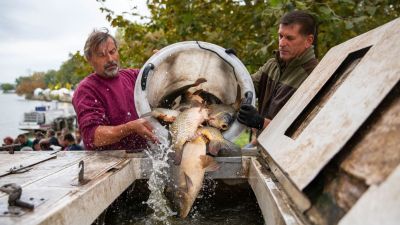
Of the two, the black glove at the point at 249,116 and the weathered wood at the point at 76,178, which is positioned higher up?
the black glove at the point at 249,116

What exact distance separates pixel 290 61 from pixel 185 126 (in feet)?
4.89

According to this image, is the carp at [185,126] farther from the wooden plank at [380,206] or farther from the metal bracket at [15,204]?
the wooden plank at [380,206]

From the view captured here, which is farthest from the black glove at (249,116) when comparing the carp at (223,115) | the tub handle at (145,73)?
the tub handle at (145,73)

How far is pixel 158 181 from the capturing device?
10.9 feet

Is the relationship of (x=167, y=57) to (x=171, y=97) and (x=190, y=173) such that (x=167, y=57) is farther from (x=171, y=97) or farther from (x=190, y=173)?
(x=190, y=173)

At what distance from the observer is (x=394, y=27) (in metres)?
2.21

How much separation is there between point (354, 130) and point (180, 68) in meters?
2.98

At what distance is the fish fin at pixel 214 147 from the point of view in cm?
311

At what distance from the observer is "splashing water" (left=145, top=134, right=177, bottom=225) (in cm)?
312

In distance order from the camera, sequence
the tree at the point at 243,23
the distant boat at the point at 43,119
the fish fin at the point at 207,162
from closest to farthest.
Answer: the fish fin at the point at 207,162 → the tree at the point at 243,23 → the distant boat at the point at 43,119

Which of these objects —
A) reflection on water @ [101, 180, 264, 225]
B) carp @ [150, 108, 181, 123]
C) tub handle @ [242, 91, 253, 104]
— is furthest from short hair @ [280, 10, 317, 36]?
reflection on water @ [101, 180, 264, 225]

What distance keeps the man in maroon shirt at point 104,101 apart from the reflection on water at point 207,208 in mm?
495

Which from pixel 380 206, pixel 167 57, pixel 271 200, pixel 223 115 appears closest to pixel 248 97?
pixel 223 115

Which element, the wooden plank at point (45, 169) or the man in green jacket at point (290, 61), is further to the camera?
the man in green jacket at point (290, 61)
